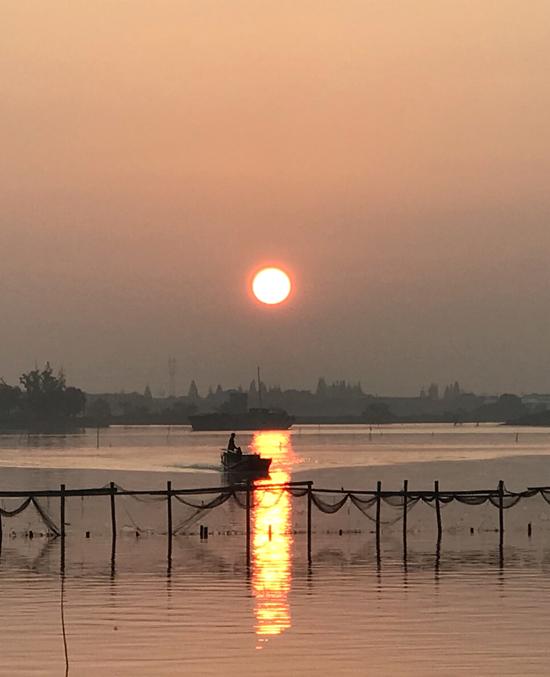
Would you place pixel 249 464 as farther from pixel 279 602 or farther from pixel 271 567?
pixel 279 602

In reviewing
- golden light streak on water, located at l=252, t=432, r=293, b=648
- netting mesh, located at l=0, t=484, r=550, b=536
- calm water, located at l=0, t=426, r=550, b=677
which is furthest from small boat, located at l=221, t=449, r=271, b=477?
calm water, located at l=0, t=426, r=550, b=677

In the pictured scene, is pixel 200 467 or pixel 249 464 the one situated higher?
pixel 249 464

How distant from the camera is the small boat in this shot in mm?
114875

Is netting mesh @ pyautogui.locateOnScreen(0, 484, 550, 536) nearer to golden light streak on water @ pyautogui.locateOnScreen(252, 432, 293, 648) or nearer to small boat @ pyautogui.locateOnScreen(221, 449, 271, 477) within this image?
golden light streak on water @ pyautogui.locateOnScreen(252, 432, 293, 648)

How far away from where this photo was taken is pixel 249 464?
11469 centimetres

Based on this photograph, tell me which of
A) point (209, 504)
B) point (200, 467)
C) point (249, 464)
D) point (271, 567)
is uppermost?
point (209, 504)

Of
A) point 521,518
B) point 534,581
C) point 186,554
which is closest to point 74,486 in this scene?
point 521,518

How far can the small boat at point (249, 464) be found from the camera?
115 m

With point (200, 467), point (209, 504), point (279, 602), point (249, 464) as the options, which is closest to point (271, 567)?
point (209, 504)

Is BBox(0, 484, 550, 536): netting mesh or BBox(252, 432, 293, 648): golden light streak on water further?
Result: BBox(0, 484, 550, 536): netting mesh

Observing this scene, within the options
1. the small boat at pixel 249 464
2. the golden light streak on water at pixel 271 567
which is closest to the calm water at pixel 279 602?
the golden light streak on water at pixel 271 567

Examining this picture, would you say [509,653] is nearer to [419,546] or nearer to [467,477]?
[419,546]

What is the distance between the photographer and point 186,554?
4666cm

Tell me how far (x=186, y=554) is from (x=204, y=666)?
21527 millimetres
